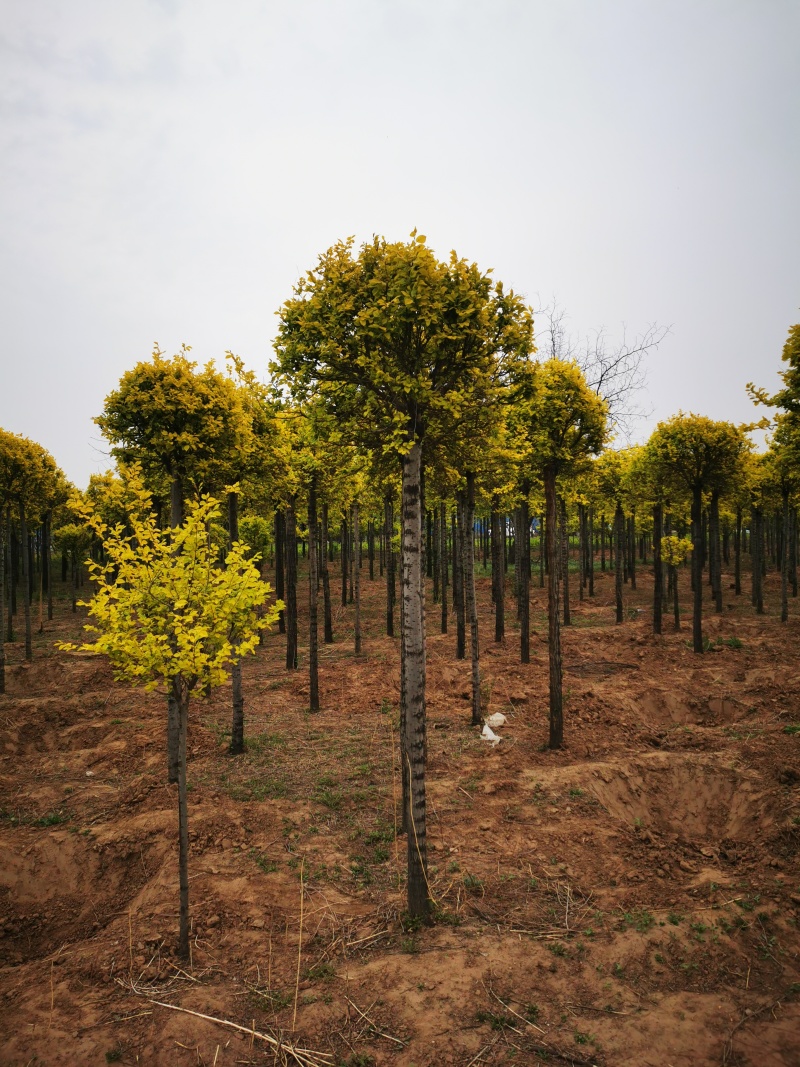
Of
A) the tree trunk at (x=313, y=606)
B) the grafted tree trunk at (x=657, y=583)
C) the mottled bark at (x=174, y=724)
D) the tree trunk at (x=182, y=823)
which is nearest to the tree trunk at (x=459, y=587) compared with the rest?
the tree trunk at (x=313, y=606)

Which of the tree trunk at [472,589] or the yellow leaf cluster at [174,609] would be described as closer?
the yellow leaf cluster at [174,609]

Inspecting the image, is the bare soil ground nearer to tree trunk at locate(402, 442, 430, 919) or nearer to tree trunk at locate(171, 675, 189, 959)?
tree trunk at locate(171, 675, 189, 959)

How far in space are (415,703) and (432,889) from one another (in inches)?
105

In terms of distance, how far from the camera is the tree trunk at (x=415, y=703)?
6.25 m

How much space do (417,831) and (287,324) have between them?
649cm

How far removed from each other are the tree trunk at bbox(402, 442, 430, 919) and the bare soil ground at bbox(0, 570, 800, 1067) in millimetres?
550

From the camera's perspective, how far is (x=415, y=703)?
6.36 meters

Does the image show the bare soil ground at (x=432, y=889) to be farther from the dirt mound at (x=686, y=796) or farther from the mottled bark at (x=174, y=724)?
the mottled bark at (x=174, y=724)

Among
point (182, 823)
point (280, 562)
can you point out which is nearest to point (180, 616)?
point (182, 823)

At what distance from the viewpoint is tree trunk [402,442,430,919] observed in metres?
6.25

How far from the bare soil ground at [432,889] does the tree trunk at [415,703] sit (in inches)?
21.6

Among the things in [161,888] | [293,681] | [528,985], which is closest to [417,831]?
[528,985]

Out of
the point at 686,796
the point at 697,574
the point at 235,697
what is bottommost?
the point at 686,796

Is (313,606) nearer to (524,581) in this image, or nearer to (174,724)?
(174,724)
